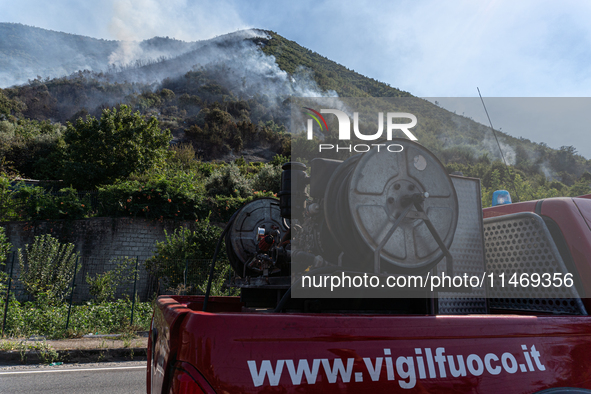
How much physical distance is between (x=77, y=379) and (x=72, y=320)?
3955 mm

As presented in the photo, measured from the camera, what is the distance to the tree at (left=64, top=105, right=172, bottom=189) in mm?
24859

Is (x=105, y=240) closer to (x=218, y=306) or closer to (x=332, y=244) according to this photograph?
(x=218, y=306)

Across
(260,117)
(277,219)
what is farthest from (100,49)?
(277,219)

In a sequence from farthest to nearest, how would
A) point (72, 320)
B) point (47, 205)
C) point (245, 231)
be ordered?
1. point (47, 205)
2. point (72, 320)
3. point (245, 231)

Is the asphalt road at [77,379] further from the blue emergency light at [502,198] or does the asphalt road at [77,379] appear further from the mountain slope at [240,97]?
the mountain slope at [240,97]

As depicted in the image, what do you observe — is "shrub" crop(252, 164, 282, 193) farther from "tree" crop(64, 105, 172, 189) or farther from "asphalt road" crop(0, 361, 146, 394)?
"asphalt road" crop(0, 361, 146, 394)

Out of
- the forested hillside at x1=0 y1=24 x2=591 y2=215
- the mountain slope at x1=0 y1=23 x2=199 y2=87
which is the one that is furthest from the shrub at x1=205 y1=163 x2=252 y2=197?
the mountain slope at x1=0 y1=23 x2=199 y2=87

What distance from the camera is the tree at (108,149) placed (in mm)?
24859

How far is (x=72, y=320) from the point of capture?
9.51 metres

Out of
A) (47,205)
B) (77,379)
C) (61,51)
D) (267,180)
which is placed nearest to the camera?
(77,379)

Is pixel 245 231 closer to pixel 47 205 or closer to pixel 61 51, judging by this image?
pixel 47 205

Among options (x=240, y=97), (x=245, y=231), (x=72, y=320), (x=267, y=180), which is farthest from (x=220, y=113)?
(x=245, y=231)

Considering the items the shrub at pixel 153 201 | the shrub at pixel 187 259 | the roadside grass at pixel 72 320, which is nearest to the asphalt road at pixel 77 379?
the roadside grass at pixel 72 320

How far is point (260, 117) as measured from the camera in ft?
283
